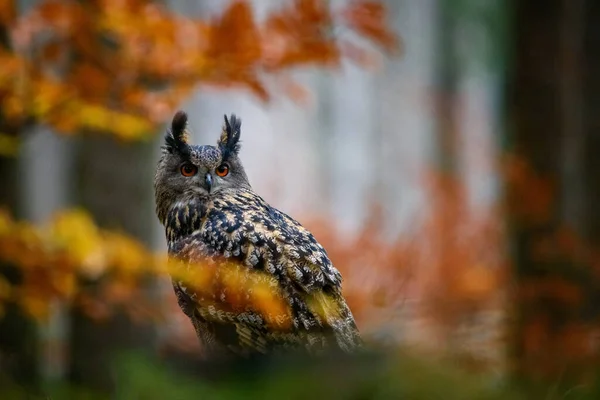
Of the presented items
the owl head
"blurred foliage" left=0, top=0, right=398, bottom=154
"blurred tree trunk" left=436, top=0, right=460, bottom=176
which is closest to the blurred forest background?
"blurred foliage" left=0, top=0, right=398, bottom=154

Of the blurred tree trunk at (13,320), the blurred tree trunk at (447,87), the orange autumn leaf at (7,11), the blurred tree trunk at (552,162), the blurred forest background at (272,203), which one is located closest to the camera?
the blurred forest background at (272,203)

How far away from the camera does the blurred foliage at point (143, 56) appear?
130 inches

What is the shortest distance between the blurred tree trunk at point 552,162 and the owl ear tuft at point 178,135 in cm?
469

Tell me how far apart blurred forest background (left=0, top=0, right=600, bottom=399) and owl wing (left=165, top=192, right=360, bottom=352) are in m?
0.31

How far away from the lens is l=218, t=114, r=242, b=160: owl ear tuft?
142cm

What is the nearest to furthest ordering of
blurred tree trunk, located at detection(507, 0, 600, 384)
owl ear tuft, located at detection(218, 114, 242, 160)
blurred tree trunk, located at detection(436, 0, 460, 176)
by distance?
owl ear tuft, located at detection(218, 114, 242, 160) < blurred tree trunk, located at detection(507, 0, 600, 384) < blurred tree trunk, located at detection(436, 0, 460, 176)

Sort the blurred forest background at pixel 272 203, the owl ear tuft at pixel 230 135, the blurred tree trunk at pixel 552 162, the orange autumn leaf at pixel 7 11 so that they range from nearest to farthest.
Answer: the owl ear tuft at pixel 230 135 < the blurred forest background at pixel 272 203 < the orange autumn leaf at pixel 7 11 < the blurred tree trunk at pixel 552 162

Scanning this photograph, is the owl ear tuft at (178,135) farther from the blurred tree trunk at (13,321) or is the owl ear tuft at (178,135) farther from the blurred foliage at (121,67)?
the blurred tree trunk at (13,321)

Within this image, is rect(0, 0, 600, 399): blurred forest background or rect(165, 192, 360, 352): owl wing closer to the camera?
rect(165, 192, 360, 352): owl wing

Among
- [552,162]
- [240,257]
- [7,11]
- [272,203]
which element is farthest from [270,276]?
[552,162]

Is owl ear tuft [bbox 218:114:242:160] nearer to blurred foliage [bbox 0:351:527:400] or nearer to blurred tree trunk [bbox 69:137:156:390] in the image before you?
blurred foliage [bbox 0:351:527:400]

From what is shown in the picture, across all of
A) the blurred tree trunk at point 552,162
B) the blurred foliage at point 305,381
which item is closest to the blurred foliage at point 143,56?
the blurred foliage at point 305,381

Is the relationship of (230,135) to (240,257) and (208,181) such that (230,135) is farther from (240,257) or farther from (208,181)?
(240,257)

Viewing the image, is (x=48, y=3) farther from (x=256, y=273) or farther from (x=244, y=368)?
(x=256, y=273)
